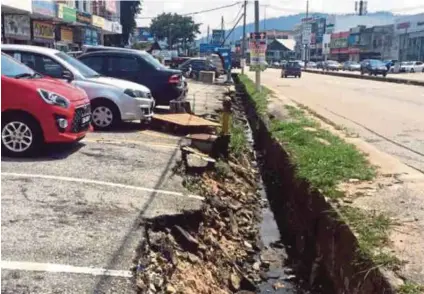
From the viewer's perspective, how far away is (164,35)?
349ft

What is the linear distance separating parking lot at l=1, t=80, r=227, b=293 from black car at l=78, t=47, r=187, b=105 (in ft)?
16.9

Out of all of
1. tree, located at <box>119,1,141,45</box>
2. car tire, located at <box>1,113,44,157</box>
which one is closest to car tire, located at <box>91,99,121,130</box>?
car tire, located at <box>1,113,44,157</box>

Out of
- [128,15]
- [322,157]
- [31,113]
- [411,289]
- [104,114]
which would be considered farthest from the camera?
[128,15]

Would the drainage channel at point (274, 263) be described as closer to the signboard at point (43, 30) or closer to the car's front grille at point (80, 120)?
the car's front grille at point (80, 120)

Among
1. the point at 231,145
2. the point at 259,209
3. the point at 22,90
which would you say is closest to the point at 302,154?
the point at 259,209

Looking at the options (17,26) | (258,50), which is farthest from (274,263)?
(17,26)

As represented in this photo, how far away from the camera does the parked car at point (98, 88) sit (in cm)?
1098

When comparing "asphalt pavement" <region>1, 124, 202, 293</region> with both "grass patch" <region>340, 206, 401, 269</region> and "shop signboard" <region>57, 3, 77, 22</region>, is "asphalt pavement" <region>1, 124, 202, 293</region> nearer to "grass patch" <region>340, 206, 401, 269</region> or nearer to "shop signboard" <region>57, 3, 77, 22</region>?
"grass patch" <region>340, 206, 401, 269</region>

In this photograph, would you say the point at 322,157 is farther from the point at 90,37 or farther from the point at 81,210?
the point at 90,37

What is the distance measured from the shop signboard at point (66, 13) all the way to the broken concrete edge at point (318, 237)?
2173 cm

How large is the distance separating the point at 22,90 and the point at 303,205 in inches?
166

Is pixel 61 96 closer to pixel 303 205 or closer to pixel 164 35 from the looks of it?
pixel 303 205

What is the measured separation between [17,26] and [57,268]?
2361 cm

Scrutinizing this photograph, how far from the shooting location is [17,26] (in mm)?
25719
